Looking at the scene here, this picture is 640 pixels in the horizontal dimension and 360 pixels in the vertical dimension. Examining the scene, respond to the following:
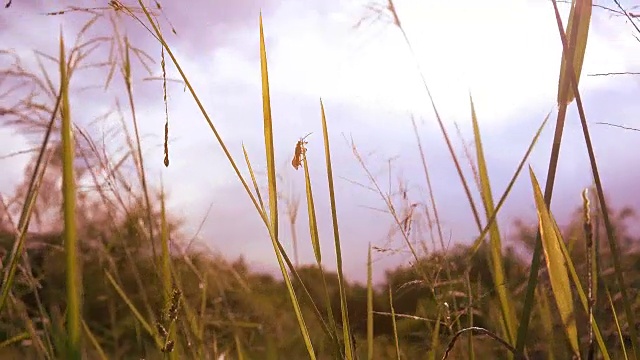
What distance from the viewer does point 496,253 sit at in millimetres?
616

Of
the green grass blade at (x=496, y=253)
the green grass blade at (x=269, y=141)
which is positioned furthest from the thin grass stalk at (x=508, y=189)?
the green grass blade at (x=269, y=141)

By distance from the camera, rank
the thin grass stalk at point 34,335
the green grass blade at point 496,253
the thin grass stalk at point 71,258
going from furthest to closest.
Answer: the thin grass stalk at point 34,335 → the green grass blade at point 496,253 → the thin grass stalk at point 71,258

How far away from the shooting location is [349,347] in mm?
667

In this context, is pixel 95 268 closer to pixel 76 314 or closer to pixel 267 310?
pixel 267 310

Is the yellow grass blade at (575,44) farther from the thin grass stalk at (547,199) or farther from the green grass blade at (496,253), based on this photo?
the green grass blade at (496,253)

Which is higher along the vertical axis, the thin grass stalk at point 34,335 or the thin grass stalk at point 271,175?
the thin grass stalk at point 271,175

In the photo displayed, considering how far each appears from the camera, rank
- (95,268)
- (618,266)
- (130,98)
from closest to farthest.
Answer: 1. (618,266)
2. (130,98)
3. (95,268)

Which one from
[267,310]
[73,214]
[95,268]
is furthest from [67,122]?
[95,268]

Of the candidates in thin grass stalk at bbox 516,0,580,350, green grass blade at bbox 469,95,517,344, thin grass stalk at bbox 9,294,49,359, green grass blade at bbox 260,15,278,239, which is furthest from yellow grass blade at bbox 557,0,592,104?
thin grass stalk at bbox 9,294,49,359

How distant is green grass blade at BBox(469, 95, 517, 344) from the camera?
0.58m

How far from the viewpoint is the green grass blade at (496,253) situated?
581 millimetres

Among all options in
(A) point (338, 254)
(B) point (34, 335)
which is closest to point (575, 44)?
(A) point (338, 254)

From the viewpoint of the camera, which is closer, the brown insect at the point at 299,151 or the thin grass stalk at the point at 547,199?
the thin grass stalk at the point at 547,199

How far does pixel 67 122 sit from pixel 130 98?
44 cm
